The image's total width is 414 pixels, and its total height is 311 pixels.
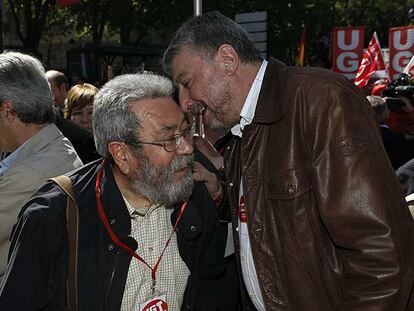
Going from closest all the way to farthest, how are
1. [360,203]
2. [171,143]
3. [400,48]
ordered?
[360,203]
[171,143]
[400,48]

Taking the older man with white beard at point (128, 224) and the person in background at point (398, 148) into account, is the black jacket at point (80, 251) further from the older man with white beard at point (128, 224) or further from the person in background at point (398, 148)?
the person in background at point (398, 148)

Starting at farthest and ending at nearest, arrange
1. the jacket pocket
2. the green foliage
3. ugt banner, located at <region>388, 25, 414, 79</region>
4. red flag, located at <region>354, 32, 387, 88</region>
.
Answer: the green foliage, red flag, located at <region>354, 32, 387, 88</region>, ugt banner, located at <region>388, 25, 414, 79</region>, the jacket pocket

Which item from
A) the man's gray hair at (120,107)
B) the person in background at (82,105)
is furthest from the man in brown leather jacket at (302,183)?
the person in background at (82,105)

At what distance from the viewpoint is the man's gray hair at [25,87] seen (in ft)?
9.20

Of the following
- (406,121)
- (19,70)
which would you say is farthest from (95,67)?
(19,70)

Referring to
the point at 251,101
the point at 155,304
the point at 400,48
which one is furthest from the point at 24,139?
the point at 400,48

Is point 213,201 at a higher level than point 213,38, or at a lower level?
lower

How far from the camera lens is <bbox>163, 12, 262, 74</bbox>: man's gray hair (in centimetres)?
228

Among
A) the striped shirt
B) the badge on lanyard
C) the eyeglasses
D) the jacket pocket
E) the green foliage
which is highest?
the green foliage

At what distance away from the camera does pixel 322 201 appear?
1940 mm

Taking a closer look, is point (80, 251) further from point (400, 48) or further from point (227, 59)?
point (400, 48)

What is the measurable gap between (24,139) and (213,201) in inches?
40.9

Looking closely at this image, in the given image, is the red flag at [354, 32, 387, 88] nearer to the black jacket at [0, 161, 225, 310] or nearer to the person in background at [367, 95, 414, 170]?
the person in background at [367, 95, 414, 170]

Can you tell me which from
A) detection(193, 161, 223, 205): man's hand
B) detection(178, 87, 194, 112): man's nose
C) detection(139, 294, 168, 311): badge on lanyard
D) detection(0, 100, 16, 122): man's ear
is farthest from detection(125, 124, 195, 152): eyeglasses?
detection(0, 100, 16, 122): man's ear
